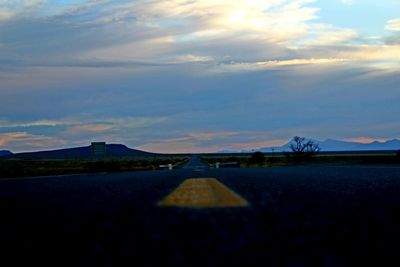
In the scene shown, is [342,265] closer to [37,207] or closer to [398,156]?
[37,207]

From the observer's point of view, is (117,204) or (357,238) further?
(117,204)

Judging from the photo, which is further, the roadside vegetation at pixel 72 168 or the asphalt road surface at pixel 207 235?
the roadside vegetation at pixel 72 168

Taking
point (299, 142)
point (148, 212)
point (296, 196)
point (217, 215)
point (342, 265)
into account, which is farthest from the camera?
point (299, 142)

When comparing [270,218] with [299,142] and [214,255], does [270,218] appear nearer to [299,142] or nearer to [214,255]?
[214,255]

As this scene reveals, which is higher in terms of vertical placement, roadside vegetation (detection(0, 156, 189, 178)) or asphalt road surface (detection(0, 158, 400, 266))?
roadside vegetation (detection(0, 156, 189, 178))

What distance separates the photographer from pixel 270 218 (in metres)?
14.5

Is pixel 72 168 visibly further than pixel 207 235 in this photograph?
Yes

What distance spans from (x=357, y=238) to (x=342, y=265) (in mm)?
2794

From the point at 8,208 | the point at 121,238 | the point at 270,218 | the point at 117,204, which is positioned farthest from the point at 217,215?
the point at 8,208

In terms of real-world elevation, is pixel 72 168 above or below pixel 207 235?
above

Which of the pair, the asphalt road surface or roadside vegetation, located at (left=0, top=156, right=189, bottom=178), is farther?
roadside vegetation, located at (left=0, top=156, right=189, bottom=178)

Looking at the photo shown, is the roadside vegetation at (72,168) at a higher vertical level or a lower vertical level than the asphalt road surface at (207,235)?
higher

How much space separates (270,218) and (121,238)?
3.99 meters

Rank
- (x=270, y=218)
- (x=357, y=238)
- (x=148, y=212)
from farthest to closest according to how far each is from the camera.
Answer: (x=148, y=212)
(x=270, y=218)
(x=357, y=238)
